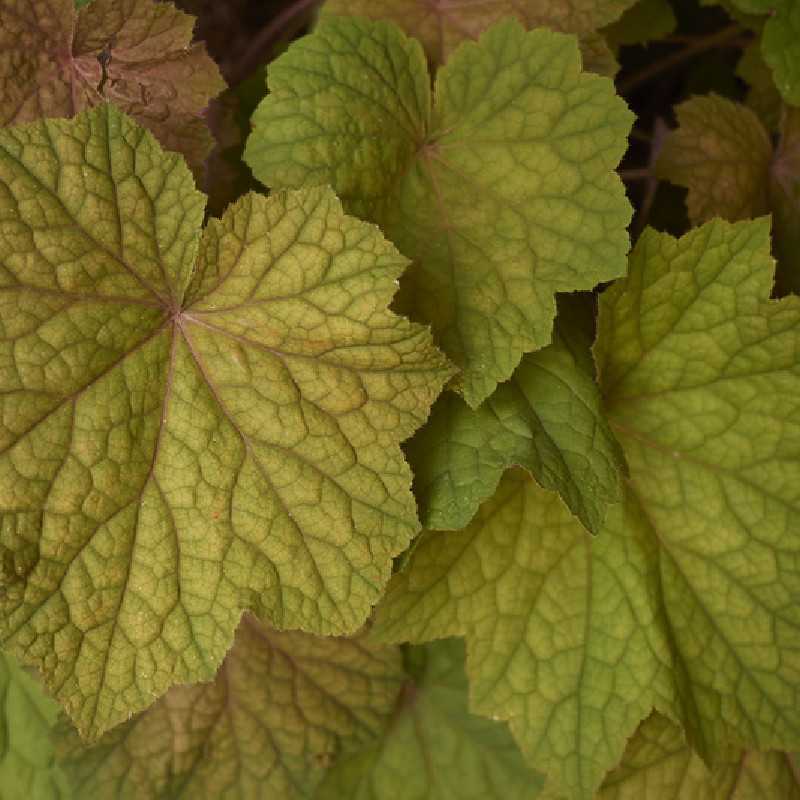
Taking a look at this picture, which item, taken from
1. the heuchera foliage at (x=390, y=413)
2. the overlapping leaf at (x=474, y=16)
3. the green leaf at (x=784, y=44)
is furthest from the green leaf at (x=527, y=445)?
the green leaf at (x=784, y=44)

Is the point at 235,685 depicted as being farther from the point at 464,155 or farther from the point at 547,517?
the point at 464,155

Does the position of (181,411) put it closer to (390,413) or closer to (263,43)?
(390,413)

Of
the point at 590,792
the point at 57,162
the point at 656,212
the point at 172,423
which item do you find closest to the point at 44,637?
the point at 172,423

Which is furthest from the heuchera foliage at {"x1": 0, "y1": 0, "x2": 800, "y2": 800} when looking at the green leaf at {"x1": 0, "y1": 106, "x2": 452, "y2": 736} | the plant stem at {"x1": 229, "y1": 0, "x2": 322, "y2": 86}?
the plant stem at {"x1": 229, "y1": 0, "x2": 322, "y2": 86}

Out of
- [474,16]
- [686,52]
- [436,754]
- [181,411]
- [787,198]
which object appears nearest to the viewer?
[181,411]

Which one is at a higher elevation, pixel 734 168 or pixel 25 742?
pixel 734 168

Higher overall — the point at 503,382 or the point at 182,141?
the point at 182,141

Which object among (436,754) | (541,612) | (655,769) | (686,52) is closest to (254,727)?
(436,754)
